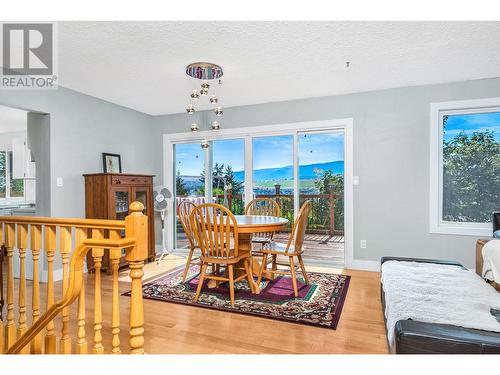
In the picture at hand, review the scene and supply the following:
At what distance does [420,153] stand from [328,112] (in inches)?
50.6

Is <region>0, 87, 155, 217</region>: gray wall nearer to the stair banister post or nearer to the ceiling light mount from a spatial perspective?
the ceiling light mount

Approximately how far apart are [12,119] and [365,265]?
20.4 feet

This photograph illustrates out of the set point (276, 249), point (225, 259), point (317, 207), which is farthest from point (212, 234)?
point (317, 207)

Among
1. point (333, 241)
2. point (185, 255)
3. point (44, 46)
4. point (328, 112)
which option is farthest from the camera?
point (333, 241)

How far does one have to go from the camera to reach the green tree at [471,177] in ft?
11.7

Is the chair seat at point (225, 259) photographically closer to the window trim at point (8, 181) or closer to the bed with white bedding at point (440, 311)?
the bed with white bedding at point (440, 311)

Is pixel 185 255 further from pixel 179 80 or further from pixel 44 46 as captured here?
pixel 44 46

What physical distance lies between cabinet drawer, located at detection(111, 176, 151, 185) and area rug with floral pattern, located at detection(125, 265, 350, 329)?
1385mm

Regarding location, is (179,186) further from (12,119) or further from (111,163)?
(12,119)

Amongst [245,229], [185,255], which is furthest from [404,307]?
[185,255]

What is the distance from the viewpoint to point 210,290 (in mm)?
3141

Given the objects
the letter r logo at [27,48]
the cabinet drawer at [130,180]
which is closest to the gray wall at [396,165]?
the cabinet drawer at [130,180]

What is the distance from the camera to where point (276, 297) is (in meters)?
2.92

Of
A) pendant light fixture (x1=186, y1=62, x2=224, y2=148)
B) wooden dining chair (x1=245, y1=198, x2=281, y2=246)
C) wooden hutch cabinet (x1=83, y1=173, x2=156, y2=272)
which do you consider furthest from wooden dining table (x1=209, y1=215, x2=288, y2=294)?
wooden hutch cabinet (x1=83, y1=173, x2=156, y2=272)
